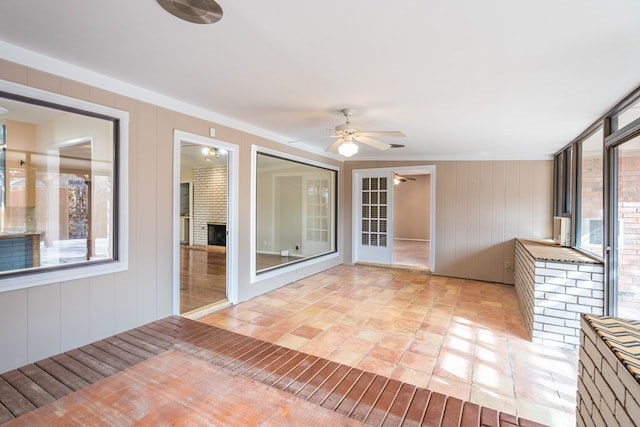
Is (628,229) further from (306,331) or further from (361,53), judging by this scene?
(306,331)

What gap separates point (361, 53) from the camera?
6.80ft

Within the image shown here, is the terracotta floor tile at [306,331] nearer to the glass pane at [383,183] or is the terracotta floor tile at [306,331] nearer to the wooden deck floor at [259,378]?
the wooden deck floor at [259,378]

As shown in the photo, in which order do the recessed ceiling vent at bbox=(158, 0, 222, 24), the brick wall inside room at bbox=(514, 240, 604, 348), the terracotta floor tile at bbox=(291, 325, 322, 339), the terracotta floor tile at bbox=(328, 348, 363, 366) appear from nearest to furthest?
the recessed ceiling vent at bbox=(158, 0, 222, 24), the terracotta floor tile at bbox=(328, 348, 363, 366), the brick wall inside room at bbox=(514, 240, 604, 348), the terracotta floor tile at bbox=(291, 325, 322, 339)

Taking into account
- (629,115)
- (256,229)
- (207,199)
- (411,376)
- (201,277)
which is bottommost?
(411,376)

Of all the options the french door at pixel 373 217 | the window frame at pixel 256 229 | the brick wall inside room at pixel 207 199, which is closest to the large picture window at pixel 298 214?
the window frame at pixel 256 229

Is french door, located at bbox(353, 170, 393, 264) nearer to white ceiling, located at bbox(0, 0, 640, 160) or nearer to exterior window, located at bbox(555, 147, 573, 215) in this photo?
exterior window, located at bbox(555, 147, 573, 215)

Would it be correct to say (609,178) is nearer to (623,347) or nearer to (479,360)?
(479,360)

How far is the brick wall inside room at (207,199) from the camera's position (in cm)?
827

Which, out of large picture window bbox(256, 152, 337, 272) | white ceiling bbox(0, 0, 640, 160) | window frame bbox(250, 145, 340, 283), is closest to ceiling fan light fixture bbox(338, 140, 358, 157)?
white ceiling bbox(0, 0, 640, 160)

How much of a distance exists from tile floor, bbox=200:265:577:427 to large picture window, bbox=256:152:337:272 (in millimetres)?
1636

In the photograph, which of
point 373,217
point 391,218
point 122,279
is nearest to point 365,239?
point 373,217

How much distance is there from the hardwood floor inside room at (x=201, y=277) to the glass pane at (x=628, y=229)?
4173mm

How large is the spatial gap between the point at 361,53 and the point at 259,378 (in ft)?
7.26

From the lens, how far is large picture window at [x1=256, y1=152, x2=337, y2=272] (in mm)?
6355
